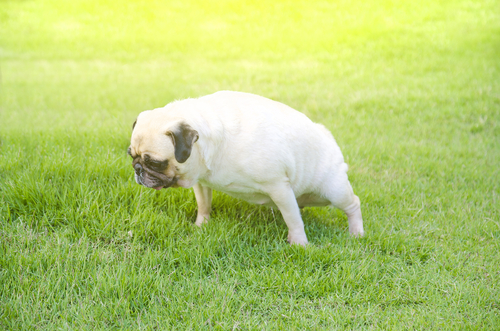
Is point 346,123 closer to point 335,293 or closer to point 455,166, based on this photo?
point 455,166

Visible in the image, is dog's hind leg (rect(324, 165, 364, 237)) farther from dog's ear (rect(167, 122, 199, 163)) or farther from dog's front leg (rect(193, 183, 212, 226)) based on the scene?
dog's ear (rect(167, 122, 199, 163))

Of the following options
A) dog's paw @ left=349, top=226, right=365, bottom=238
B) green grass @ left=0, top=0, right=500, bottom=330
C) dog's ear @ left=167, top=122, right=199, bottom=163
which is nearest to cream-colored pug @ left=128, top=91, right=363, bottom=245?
dog's ear @ left=167, top=122, right=199, bottom=163

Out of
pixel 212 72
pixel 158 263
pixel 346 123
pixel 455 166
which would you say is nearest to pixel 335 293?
pixel 158 263

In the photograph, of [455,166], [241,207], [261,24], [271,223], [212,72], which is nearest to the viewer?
[271,223]

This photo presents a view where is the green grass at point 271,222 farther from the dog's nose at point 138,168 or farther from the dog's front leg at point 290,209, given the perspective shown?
the dog's nose at point 138,168

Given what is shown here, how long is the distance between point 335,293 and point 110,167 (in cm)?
271

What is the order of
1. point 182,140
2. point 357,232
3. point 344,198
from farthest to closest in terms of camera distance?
1. point 357,232
2. point 344,198
3. point 182,140

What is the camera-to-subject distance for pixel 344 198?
4086mm

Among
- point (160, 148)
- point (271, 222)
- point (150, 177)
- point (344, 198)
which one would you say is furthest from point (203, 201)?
point (344, 198)

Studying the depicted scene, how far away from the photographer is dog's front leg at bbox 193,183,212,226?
411cm

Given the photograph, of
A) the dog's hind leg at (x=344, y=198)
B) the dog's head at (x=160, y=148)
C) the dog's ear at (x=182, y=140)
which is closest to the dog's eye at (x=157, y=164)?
the dog's head at (x=160, y=148)

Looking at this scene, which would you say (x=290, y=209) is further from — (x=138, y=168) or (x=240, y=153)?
(x=138, y=168)

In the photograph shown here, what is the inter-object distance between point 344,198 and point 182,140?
5.76 feet

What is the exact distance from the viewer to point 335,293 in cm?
333
